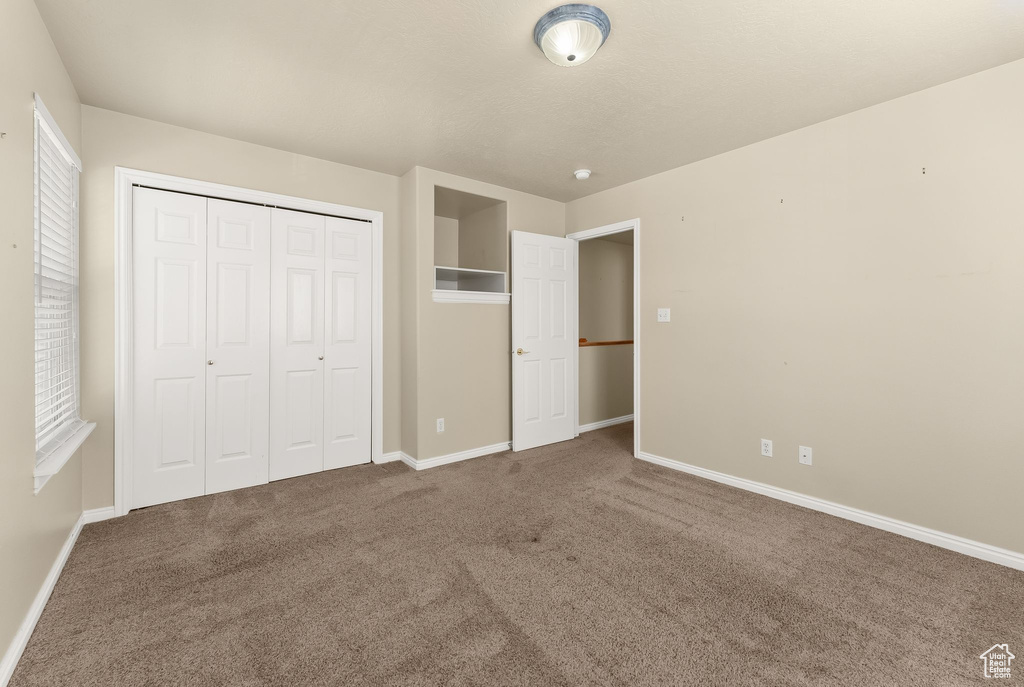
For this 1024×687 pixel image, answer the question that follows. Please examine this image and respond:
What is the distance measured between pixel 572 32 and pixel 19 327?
249cm

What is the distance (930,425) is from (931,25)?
197 centimetres

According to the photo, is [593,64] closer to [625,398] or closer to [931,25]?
[931,25]

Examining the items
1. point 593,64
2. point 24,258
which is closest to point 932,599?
point 593,64

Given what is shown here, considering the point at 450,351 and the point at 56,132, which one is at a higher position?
the point at 56,132

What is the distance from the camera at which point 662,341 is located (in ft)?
12.3

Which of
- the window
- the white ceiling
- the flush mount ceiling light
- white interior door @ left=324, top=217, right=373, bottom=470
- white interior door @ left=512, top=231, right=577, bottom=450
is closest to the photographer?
the flush mount ceiling light

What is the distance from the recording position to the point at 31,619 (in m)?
1.69

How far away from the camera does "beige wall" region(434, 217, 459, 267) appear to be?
466 centimetres

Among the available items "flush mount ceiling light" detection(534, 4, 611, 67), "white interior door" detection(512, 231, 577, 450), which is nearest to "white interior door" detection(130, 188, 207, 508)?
"white interior door" detection(512, 231, 577, 450)

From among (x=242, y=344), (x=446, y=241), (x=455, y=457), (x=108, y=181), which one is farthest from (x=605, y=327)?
(x=108, y=181)

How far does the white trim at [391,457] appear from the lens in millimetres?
3789

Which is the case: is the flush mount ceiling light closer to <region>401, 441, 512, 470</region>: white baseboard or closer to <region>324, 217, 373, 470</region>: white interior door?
<region>324, 217, 373, 470</region>: white interior door

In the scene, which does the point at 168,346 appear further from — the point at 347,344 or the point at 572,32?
the point at 572,32

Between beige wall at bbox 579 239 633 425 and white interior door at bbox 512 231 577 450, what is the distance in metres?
0.53
